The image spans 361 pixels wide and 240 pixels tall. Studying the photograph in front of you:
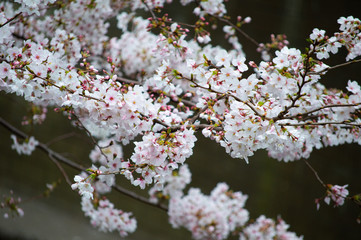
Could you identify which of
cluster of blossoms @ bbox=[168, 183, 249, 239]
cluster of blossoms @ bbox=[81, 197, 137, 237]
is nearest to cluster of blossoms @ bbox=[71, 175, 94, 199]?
cluster of blossoms @ bbox=[81, 197, 137, 237]

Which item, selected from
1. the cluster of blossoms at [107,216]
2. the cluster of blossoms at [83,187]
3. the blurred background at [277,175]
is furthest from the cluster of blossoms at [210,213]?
the cluster of blossoms at [83,187]

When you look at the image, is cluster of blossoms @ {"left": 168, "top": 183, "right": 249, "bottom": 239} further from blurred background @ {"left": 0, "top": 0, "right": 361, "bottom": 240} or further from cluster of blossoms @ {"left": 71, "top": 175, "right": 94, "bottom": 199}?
cluster of blossoms @ {"left": 71, "top": 175, "right": 94, "bottom": 199}

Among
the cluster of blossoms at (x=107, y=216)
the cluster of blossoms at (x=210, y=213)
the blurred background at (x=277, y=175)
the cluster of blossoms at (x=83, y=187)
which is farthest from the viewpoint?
the blurred background at (x=277, y=175)

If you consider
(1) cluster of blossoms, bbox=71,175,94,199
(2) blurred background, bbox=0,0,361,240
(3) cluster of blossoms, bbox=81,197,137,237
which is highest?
(2) blurred background, bbox=0,0,361,240

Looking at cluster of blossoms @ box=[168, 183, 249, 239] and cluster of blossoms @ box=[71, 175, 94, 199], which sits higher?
cluster of blossoms @ box=[168, 183, 249, 239]

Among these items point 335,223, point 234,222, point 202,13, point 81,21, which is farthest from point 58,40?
point 335,223

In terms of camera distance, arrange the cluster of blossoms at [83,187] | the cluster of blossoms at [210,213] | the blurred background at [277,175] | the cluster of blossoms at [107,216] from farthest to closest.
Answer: the blurred background at [277,175] → the cluster of blossoms at [210,213] → the cluster of blossoms at [107,216] → the cluster of blossoms at [83,187]

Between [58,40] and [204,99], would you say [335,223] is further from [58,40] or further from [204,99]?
[58,40]

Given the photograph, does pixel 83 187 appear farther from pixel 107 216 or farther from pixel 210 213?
pixel 210 213

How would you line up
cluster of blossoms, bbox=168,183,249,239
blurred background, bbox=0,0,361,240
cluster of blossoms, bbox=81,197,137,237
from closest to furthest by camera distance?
cluster of blossoms, bbox=81,197,137,237 < cluster of blossoms, bbox=168,183,249,239 < blurred background, bbox=0,0,361,240

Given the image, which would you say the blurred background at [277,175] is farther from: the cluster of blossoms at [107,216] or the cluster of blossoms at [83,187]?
the cluster of blossoms at [83,187]

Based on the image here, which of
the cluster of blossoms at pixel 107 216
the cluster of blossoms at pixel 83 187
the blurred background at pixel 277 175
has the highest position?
the blurred background at pixel 277 175

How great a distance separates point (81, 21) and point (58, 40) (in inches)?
21.1

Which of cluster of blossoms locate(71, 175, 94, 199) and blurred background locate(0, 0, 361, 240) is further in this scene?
blurred background locate(0, 0, 361, 240)
